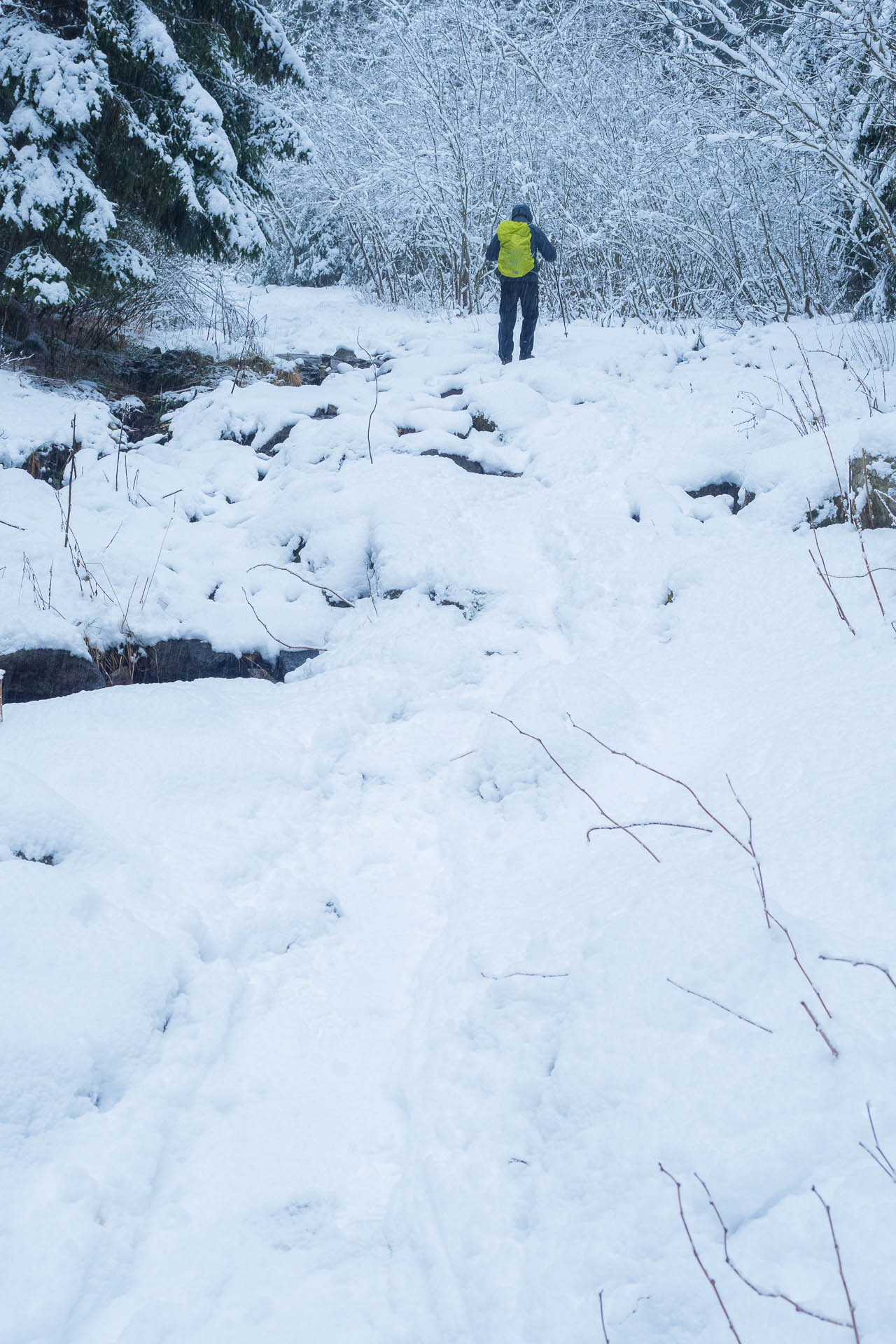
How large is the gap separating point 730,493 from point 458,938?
131 inches

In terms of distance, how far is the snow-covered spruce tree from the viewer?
549 centimetres

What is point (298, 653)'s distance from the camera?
12.8ft

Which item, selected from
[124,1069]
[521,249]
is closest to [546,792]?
[124,1069]

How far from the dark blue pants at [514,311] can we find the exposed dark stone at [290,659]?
15.4ft

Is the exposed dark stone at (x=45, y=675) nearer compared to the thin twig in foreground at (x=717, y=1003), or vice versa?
the thin twig in foreground at (x=717, y=1003)

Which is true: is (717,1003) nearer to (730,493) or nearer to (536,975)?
(536,975)

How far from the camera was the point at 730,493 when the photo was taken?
4.50 m

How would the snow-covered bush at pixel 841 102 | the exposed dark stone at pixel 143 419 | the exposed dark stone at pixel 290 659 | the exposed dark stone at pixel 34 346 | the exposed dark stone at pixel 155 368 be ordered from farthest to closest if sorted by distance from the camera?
the exposed dark stone at pixel 155 368, the exposed dark stone at pixel 34 346, the exposed dark stone at pixel 143 419, the snow-covered bush at pixel 841 102, the exposed dark stone at pixel 290 659

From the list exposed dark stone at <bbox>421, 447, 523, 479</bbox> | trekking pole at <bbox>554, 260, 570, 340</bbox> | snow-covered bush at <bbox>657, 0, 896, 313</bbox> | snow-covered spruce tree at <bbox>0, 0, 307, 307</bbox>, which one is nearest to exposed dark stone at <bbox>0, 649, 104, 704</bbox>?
exposed dark stone at <bbox>421, 447, 523, 479</bbox>

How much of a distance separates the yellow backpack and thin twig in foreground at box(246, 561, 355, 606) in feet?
14.2

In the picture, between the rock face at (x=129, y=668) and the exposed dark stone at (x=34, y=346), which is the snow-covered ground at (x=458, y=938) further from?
the exposed dark stone at (x=34, y=346)

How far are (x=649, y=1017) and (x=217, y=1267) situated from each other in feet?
3.18

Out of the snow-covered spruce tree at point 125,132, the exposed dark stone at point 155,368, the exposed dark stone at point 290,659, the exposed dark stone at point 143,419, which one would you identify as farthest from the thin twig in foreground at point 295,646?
the exposed dark stone at point 155,368

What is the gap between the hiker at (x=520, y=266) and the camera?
710 cm
